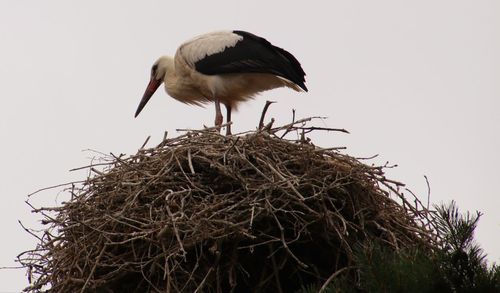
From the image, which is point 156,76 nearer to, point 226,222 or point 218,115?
point 218,115

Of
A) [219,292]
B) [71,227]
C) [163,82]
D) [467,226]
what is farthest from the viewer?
[163,82]

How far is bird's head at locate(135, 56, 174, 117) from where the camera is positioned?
10.8m

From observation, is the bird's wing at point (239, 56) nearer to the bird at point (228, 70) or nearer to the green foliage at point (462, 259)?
the bird at point (228, 70)

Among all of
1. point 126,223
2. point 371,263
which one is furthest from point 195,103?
point 371,263

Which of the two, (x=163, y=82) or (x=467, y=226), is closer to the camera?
(x=467, y=226)

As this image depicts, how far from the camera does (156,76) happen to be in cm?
1091

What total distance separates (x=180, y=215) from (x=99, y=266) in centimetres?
58

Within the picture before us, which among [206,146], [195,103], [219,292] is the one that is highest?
[195,103]

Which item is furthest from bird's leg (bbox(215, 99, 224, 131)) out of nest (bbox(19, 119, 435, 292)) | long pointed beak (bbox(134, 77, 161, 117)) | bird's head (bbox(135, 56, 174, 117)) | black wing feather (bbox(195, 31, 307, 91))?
nest (bbox(19, 119, 435, 292))

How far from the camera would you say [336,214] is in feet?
22.5

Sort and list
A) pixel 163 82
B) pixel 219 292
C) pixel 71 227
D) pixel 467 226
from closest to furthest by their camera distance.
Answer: pixel 467 226 → pixel 219 292 → pixel 71 227 → pixel 163 82

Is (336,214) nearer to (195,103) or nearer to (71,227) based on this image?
(71,227)

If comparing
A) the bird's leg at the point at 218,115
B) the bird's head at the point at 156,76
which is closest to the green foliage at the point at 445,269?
the bird's leg at the point at 218,115

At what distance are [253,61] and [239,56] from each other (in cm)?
19
